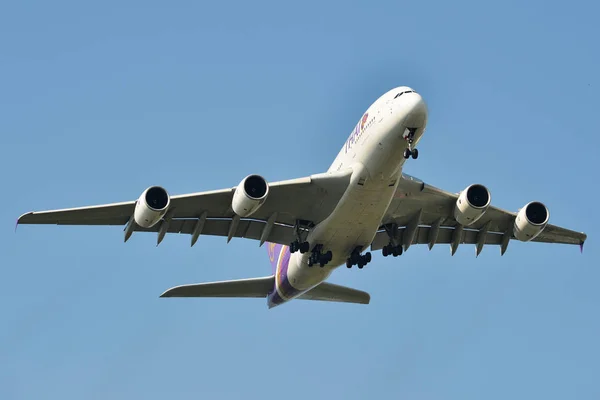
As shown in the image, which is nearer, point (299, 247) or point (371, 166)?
point (371, 166)

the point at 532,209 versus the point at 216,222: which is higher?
the point at 532,209

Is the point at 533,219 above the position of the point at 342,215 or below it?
above

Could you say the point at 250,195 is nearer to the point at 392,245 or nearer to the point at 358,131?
the point at 358,131

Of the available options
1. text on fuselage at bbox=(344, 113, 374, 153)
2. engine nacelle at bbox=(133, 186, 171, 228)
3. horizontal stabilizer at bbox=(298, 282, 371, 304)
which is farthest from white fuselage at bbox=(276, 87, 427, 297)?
horizontal stabilizer at bbox=(298, 282, 371, 304)

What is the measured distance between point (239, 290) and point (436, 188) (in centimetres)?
940

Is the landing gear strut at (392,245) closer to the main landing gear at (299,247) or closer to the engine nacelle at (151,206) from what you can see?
the main landing gear at (299,247)

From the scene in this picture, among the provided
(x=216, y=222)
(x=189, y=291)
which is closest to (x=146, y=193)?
(x=216, y=222)

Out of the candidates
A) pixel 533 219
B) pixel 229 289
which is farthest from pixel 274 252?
pixel 533 219

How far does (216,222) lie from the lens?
39.2 metres

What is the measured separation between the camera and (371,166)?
115 feet

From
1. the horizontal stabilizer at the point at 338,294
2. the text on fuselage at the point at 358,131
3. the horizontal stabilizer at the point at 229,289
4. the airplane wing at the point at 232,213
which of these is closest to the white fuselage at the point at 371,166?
the text on fuselage at the point at 358,131

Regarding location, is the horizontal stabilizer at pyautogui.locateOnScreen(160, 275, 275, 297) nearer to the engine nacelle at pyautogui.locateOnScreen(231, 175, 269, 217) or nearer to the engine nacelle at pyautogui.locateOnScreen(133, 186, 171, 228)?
the engine nacelle at pyautogui.locateOnScreen(133, 186, 171, 228)

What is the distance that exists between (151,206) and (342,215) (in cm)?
631

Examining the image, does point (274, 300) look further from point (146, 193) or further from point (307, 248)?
point (146, 193)
